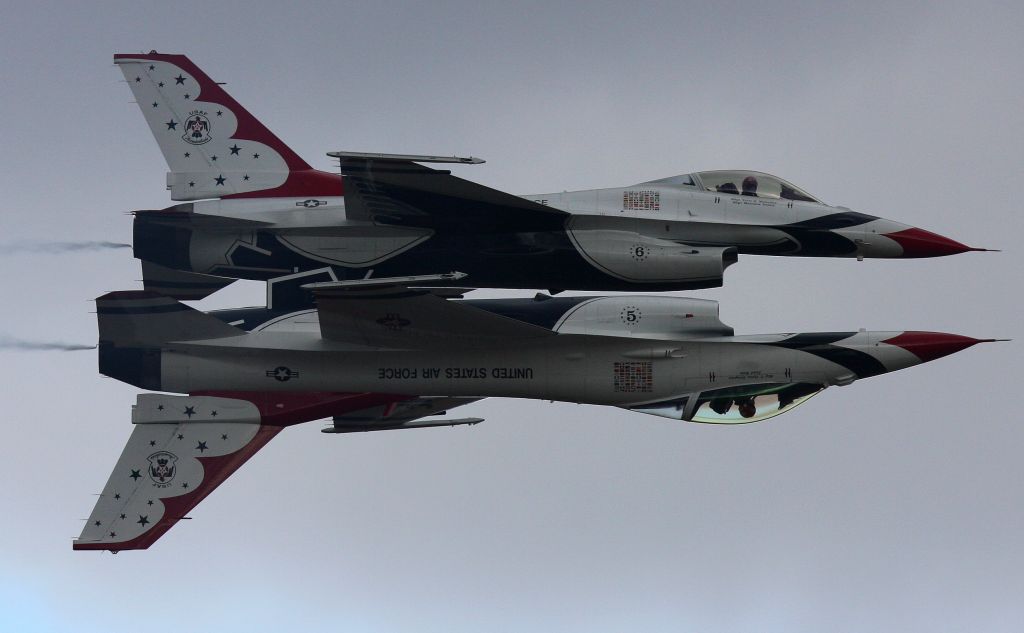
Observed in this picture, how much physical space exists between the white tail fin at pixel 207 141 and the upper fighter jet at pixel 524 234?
594mm

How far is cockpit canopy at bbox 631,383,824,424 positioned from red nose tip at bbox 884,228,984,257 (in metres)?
2.71

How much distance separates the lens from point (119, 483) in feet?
102

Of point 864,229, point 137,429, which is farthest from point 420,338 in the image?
point 864,229

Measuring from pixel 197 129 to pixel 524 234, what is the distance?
603cm

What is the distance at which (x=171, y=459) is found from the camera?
3116 cm

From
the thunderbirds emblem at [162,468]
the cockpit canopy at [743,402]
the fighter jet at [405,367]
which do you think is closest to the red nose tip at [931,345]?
the fighter jet at [405,367]

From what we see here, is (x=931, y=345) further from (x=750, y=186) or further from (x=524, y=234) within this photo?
(x=524, y=234)

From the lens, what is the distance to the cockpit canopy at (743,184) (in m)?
32.0

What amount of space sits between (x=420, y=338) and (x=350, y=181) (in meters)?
2.69

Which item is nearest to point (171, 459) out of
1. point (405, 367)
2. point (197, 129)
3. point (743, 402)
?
point (405, 367)

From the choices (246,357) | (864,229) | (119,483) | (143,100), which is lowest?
(119,483)

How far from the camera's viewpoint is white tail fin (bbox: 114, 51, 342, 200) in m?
32.7

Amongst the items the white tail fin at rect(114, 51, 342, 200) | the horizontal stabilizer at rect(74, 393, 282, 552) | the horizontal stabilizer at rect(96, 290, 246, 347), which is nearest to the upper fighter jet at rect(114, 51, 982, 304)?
the white tail fin at rect(114, 51, 342, 200)

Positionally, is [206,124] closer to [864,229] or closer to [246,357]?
[246,357]
